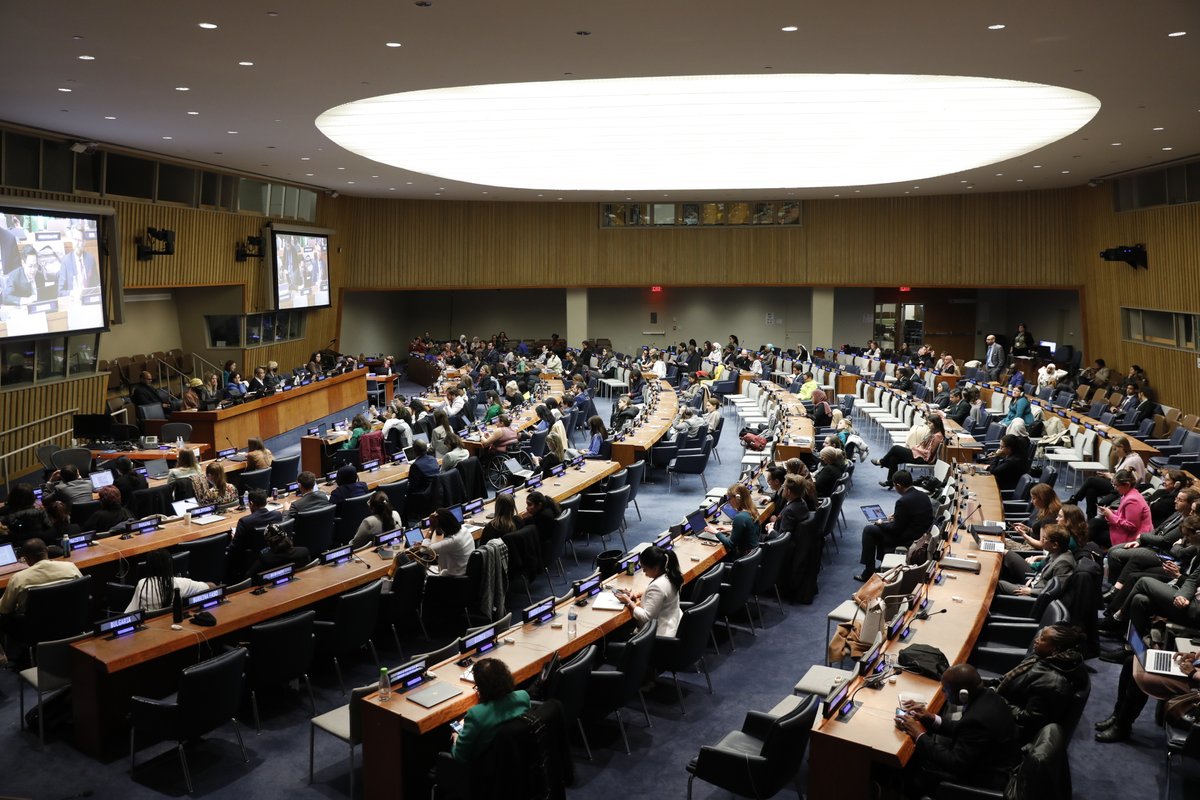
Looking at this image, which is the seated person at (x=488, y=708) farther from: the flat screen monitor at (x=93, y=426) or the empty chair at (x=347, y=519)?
the flat screen monitor at (x=93, y=426)

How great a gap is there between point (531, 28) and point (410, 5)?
114 centimetres

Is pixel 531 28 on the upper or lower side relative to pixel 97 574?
upper

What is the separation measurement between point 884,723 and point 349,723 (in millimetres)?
3164

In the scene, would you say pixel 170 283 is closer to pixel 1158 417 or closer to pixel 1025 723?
pixel 1025 723

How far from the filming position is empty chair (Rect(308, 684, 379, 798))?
539 cm

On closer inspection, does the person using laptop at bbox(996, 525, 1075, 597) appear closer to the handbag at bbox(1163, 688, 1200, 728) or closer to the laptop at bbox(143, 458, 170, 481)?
the handbag at bbox(1163, 688, 1200, 728)

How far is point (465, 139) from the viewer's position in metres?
17.9

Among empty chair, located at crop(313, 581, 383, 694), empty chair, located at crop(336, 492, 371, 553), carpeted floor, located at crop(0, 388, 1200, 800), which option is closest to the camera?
carpeted floor, located at crop(0, 388, 1200, 800)

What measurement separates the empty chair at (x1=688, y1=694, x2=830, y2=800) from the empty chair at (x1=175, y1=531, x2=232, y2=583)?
17.4 feet

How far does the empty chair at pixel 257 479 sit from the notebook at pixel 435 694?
645cm

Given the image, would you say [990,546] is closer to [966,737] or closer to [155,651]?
[966,737]

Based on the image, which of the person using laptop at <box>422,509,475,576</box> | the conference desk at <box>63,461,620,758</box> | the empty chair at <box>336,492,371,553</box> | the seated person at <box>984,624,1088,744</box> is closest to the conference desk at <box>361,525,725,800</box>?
the conference desk at <box>63,461,620,758</box>

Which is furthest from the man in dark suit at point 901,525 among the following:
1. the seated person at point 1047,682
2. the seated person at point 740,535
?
the seated person at point 1047,682

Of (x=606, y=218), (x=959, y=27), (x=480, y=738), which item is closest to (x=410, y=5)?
(x=959, y=27)
